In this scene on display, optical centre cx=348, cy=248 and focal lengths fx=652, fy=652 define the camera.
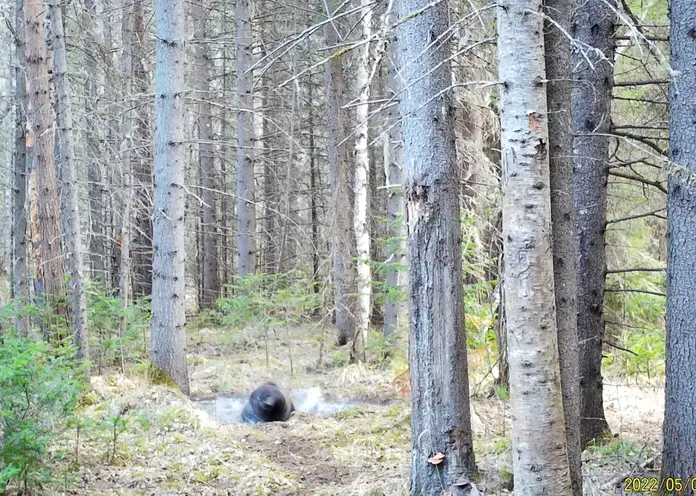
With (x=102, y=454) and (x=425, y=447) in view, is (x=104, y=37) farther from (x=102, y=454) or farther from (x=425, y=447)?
(x=425, y=447)

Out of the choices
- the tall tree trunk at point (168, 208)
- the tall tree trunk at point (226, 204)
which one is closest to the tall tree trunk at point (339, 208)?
the tall tree trunk at point (168, 208)

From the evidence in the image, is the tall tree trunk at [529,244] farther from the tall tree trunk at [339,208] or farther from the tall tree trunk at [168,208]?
the tall tree trunk at [339,208]

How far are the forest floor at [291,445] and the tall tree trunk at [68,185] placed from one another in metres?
0.90

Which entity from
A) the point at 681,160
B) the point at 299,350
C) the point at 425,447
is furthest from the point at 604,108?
the point at 299,350

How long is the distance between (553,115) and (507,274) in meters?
1.16

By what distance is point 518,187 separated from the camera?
128 inches

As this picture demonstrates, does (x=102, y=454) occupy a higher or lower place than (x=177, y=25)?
lower

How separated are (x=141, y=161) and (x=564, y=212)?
10.9m

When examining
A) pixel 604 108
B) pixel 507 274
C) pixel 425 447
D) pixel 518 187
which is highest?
pixel 604 108

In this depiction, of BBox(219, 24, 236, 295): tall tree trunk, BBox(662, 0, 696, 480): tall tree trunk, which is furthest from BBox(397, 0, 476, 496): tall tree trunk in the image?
BBox(219, 24, 236, 295): tall tree trunk

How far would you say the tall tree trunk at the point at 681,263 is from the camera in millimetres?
4125

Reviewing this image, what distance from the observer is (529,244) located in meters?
3.25

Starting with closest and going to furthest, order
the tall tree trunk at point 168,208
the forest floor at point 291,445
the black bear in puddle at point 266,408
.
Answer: the forest floor at point 291,445
the black bear in puddle at point 266,408
the tall tree trunk at point 168,208

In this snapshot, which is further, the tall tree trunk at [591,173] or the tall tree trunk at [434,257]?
the tall tree trunk at [591,173]
